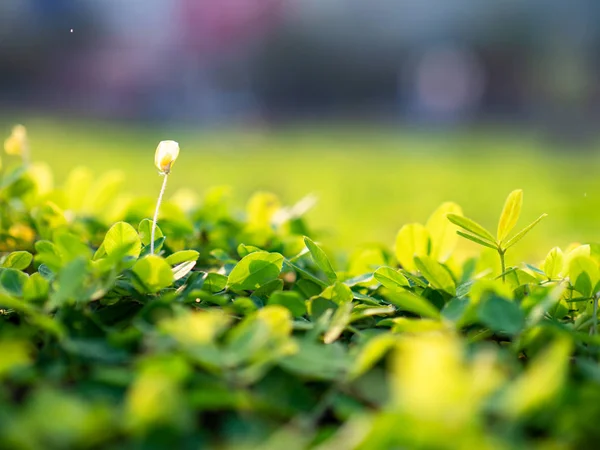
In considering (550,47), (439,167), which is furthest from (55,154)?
(550,47)

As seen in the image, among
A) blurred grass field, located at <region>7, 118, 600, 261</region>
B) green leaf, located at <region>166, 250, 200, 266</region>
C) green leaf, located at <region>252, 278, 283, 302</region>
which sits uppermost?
green leaf, located at <region>166, 250, 200, 266</region>

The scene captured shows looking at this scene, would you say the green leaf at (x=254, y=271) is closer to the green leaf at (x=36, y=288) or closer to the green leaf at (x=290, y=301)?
the green leaf at (x=290, y=301)

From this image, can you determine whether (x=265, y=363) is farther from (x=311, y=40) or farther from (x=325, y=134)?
(x=311, y=40)

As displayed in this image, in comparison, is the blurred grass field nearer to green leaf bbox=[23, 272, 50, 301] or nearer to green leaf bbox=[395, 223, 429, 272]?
green leaf bbox=[395, 223, 429, 272]

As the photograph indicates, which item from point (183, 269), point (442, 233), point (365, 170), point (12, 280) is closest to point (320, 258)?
point (183, 269)

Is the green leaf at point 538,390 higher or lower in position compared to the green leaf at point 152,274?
higher

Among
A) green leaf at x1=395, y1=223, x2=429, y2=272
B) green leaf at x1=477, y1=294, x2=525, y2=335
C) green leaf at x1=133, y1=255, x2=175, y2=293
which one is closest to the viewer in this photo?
green leaf at x1=477, y1=294, x2=525, y2=335

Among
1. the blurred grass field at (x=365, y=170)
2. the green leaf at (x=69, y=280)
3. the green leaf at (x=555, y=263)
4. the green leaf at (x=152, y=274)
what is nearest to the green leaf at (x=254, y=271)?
the green leaf at (x=152, y=274)

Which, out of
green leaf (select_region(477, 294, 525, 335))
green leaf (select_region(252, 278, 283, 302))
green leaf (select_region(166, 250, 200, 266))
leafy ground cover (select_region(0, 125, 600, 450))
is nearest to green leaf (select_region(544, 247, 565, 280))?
leafy ground cover (select_region(0, 125, 600, 450))
